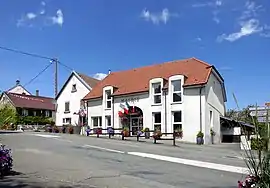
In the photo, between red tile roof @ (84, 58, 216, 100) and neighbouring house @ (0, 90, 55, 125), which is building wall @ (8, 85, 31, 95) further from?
red tile roof @ (84, 58, 216, 100)

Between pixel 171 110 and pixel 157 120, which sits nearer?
pixel 171 110

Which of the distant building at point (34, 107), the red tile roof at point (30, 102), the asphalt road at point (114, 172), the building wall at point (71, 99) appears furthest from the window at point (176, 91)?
the red tile roof at point (30, 102)

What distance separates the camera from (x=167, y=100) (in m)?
32.8

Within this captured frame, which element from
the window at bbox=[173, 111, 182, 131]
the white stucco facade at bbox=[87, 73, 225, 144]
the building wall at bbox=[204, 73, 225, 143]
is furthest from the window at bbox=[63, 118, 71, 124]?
the building wall at bbox=[204, 73, 225, 143]

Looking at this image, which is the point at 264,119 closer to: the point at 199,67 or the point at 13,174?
the point at 13,174

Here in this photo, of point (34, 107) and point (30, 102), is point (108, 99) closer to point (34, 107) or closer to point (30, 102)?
point (34, 107)

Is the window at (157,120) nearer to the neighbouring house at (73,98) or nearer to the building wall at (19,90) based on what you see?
the neighbouring house at (73,98)

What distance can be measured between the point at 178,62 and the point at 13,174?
27827mm

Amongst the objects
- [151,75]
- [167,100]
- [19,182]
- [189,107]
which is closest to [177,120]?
[189,107]

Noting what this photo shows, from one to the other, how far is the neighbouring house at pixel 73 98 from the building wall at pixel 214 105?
17.2 m

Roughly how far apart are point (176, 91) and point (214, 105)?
3.50 m

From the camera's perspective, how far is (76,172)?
11977mm

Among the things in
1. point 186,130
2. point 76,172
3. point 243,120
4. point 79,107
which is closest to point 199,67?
point 186,130

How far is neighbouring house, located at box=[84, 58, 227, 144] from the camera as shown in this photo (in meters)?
31.0
